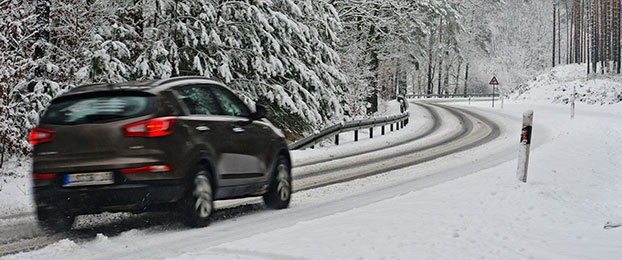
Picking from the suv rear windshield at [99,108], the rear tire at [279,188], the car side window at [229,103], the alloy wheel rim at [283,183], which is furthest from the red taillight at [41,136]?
the alloy wheel rim at [283,183]

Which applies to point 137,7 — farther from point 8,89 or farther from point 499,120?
point 499,120

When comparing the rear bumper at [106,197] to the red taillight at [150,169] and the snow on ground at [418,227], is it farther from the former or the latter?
the snow on ground at [418,227]

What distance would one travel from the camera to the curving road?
6762mm

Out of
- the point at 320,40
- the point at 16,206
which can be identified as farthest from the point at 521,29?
the point at 16,206

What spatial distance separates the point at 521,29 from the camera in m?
100

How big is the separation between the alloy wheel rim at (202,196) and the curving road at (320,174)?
0.32 metres

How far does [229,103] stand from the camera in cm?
812

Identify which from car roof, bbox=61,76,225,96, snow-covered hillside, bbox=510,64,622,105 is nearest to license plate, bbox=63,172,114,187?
car roof, bbox=61,76,225,96

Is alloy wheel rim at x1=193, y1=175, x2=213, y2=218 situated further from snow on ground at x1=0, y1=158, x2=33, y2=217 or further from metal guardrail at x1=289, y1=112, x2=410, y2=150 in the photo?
metal guardrail at x1=289, y1=112, x2=410, y2=150

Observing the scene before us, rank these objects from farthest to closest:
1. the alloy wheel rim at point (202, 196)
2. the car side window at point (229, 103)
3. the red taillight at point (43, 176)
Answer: the car side window at point (229, 103) < the alloy wheel rim at point (202, 196) < the red taillight at point (43, 176)

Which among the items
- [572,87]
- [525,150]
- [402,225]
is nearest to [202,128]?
[402,225]

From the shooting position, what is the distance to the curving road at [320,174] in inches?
266

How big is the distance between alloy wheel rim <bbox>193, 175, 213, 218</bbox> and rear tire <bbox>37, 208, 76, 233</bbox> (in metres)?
1.36

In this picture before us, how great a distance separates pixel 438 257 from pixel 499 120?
30760 millimetres
